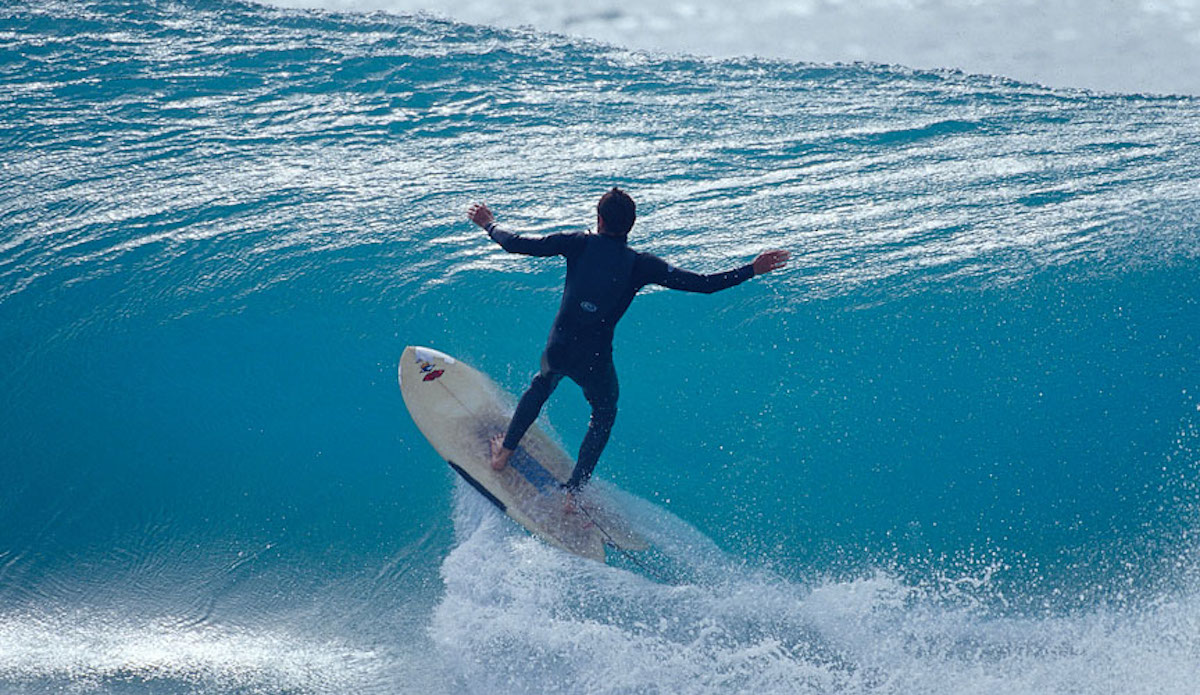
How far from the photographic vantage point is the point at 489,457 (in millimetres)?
4953

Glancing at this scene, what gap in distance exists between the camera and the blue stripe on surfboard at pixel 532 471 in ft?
16.0

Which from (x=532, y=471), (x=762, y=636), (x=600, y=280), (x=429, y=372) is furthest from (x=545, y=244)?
(x=762, y=636)

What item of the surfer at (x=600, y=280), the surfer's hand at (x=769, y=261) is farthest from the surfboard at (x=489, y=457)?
the surfer's hand at (x=769, y=261)

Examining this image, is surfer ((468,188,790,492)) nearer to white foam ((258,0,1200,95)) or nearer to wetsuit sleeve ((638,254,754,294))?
wetsuit sleeve ((638,254,754,294))

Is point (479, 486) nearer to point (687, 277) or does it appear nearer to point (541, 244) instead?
point (541, 244)

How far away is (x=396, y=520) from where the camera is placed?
503 cm

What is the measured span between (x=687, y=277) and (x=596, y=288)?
41 cm

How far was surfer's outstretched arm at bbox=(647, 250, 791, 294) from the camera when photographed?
152 inches

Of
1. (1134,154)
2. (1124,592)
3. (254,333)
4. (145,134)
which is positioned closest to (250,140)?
(145,134)

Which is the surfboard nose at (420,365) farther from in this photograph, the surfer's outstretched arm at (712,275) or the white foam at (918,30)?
the white foam at (918,30)

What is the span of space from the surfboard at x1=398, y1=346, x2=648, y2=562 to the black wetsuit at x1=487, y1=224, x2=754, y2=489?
664 millimetres

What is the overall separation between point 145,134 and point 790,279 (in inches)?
225

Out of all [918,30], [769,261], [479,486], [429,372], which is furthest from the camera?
[918,30]

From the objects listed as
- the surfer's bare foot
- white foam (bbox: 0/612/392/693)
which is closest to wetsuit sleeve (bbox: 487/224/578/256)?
the surfer's bare foot
